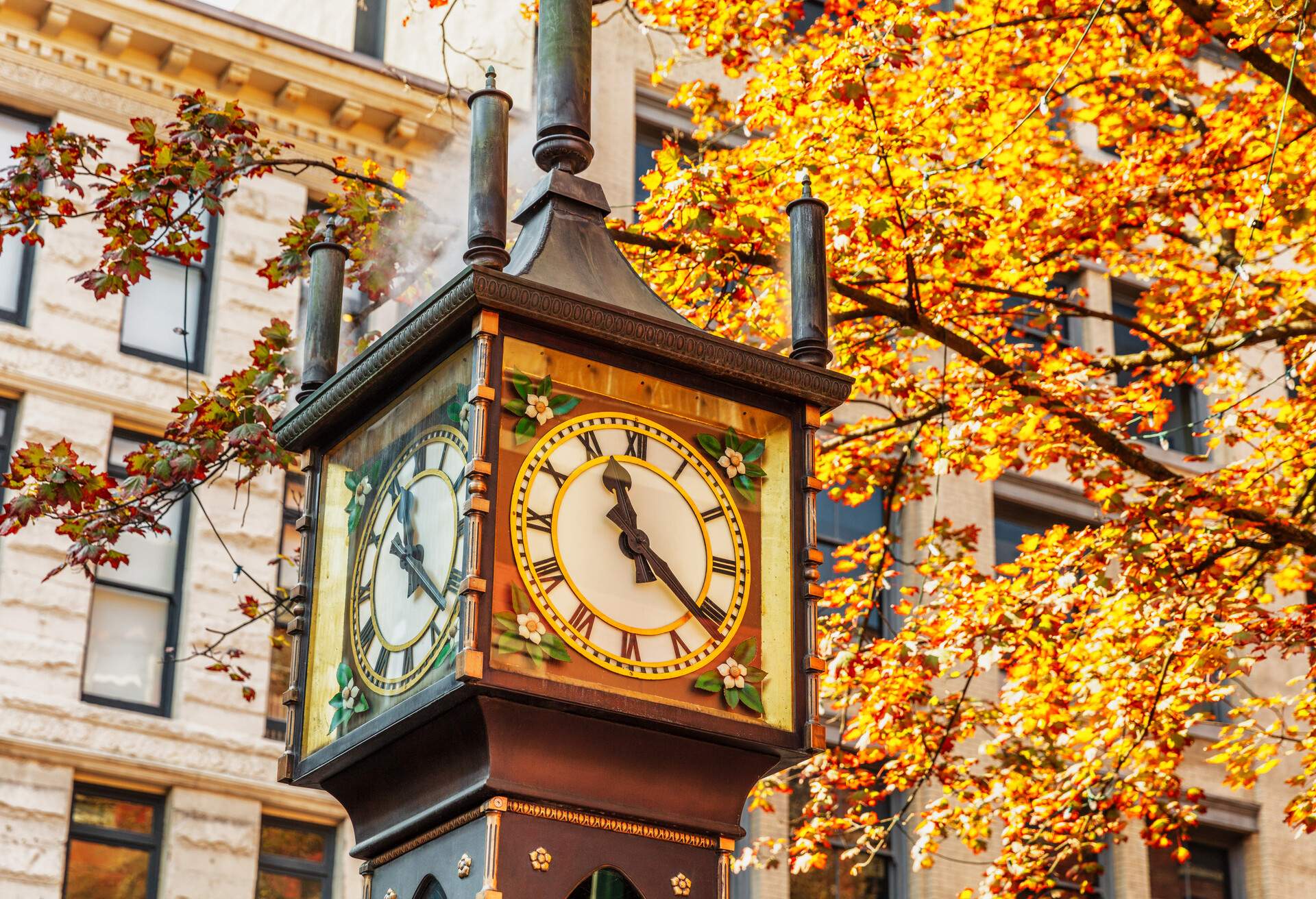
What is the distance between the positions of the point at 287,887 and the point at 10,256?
637 cm

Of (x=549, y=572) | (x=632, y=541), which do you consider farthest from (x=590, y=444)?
(x=549, y=572)

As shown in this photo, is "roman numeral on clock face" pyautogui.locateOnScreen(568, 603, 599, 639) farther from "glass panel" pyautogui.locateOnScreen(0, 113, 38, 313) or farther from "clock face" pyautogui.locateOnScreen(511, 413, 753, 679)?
"glass panel" pyautogui.locateOnScreen(0, 113, 38, 313)

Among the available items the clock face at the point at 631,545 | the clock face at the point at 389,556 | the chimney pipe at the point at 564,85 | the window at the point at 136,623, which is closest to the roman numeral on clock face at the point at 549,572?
the clock face at the point at 631,545

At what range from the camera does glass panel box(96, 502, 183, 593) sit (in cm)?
1738

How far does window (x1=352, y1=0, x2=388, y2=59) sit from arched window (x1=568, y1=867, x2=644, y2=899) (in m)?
18.1

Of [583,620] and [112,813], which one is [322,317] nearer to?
[583,620]

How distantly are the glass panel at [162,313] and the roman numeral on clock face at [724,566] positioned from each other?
48.9ft

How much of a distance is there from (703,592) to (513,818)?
0.62 metres

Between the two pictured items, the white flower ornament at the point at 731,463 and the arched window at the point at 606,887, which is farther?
the white flower ornament at the point at 731,463

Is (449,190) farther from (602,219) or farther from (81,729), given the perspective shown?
(81,729)

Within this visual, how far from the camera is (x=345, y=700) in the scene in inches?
156

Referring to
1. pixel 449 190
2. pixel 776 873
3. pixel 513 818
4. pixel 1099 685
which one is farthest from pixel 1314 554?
pixel 776 873

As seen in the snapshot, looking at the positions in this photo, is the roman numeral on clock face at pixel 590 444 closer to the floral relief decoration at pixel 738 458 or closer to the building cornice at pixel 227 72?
the floral relief decoration at pixel 738 458

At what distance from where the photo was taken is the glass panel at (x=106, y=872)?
634 inches
